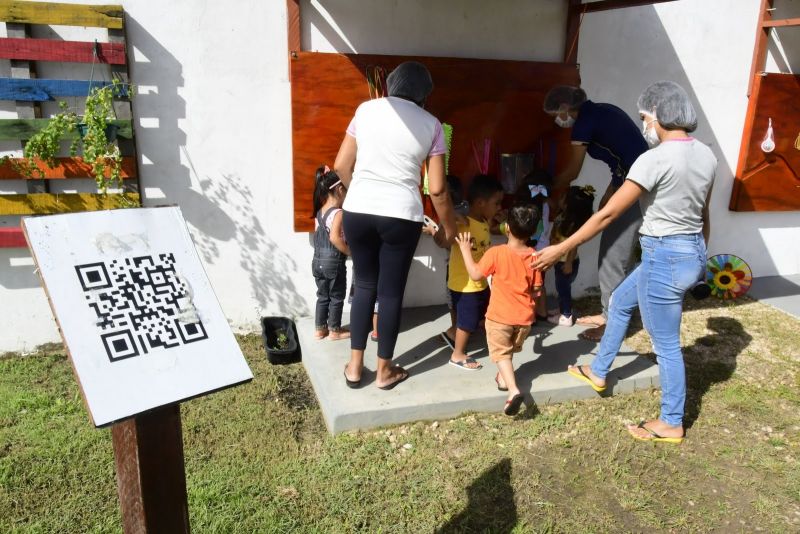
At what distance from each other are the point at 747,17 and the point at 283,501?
5.82m

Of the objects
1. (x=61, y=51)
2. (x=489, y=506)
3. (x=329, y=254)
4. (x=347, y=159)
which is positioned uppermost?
(x=61, y=51)

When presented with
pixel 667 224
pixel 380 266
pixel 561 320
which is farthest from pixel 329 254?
pixel 667 224

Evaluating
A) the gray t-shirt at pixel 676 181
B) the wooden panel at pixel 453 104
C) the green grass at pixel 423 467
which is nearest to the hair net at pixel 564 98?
the wooden panel at pixel 453 104

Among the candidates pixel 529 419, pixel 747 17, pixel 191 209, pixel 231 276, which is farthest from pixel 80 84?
pixel 747 17

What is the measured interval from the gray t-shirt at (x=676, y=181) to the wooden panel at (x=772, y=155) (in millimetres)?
3157

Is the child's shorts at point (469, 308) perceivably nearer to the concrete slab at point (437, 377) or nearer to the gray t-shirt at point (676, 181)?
the concrete slab at point (437, 377)

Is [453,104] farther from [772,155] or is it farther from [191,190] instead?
[772,155]

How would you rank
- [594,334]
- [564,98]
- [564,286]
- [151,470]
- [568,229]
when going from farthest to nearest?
1. [564,286]
2. [568,229]
3. [594,334]
4. [564,98]
5. [151,470]

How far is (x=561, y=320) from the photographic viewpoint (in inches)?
195

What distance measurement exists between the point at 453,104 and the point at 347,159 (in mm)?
1632

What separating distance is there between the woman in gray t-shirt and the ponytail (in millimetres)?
1536

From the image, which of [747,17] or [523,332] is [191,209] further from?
[747,17]

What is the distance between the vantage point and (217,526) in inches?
107

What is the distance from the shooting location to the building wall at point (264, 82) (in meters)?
4.14
